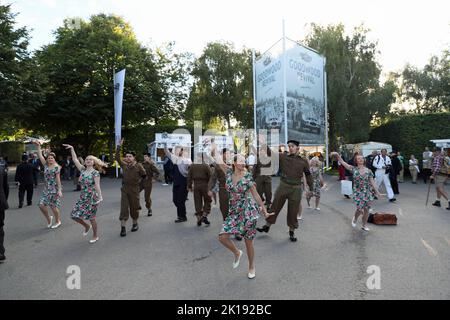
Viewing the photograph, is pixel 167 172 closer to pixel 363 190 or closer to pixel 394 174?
pixel 394 174

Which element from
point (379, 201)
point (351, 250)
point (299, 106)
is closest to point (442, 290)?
point (351, 250)

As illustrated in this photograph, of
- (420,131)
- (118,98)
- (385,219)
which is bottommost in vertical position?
(385,219)

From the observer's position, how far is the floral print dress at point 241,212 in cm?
503

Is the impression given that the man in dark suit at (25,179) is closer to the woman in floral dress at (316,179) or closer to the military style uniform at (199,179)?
the military style uniform at (199,179)

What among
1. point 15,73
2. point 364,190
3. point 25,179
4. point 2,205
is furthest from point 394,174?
point 15,73

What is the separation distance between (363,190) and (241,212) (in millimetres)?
4136

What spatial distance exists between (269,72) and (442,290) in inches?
945

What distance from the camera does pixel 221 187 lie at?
8102 mm

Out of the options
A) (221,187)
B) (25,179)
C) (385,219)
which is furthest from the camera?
(25,179)

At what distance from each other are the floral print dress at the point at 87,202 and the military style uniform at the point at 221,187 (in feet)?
8.51

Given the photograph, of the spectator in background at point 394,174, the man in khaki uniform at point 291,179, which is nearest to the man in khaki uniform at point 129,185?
the man in khaki uniform at point 291,179

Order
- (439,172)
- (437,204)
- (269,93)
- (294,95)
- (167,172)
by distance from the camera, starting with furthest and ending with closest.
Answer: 1. (269,93)
2. (294,95)
3. (167,172)
4. (437,204)
5. (439,172)
